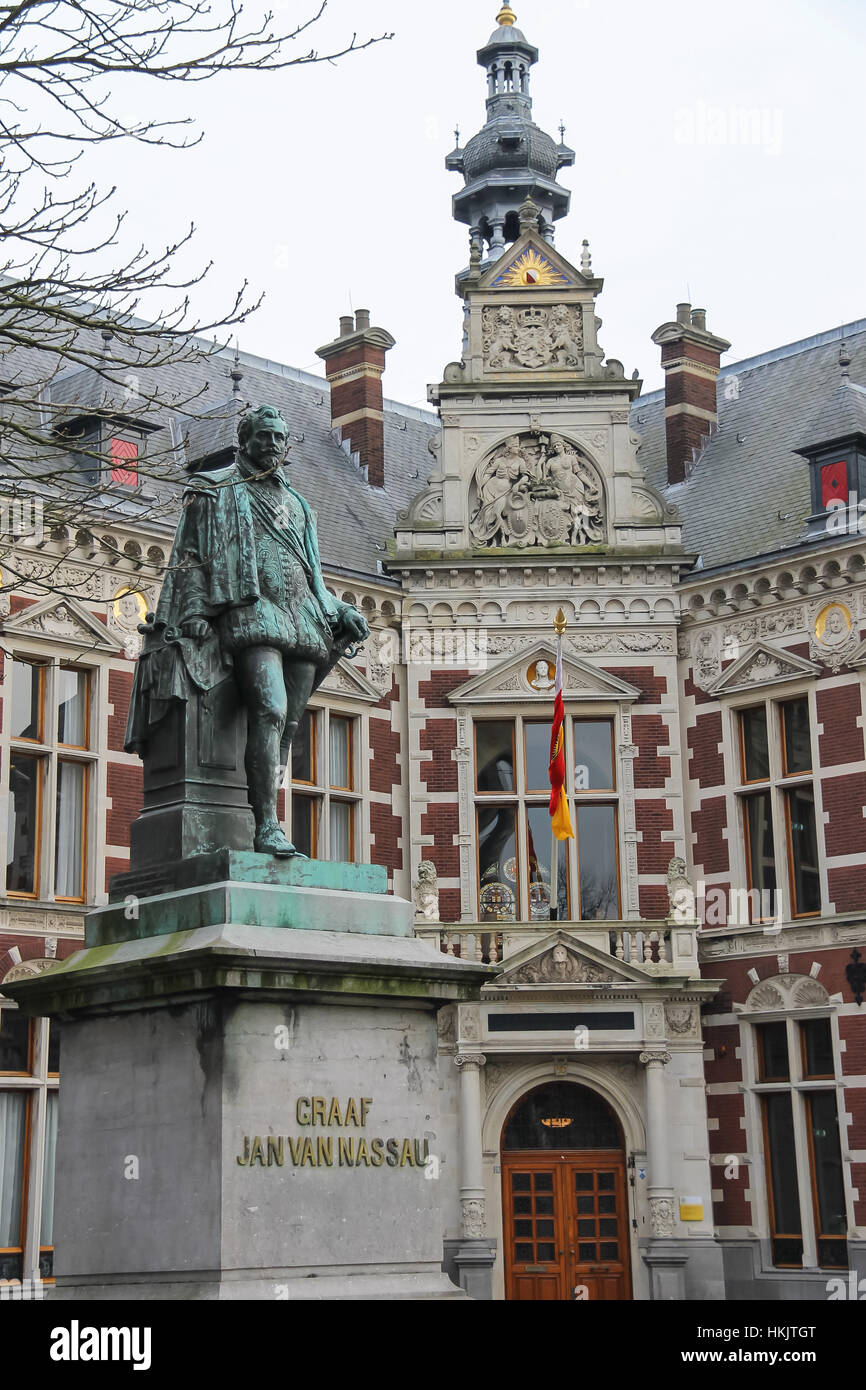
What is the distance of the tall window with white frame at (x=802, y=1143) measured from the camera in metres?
21.0

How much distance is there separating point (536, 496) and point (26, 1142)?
33.4 feet

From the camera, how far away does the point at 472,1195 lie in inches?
815

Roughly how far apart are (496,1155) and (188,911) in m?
13.6

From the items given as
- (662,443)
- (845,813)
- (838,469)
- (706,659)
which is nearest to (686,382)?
(662,443)

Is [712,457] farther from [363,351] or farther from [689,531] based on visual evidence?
[363,351]

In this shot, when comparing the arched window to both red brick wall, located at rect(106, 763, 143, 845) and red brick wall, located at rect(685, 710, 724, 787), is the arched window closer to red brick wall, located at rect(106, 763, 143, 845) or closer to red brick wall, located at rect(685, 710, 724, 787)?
red brick wall, located at rect(685, 710, 724, 787)

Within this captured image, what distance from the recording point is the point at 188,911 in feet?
27.5

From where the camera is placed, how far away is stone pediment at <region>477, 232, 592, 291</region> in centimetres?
2419

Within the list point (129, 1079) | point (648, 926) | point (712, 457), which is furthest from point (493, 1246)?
point (129, 1079)

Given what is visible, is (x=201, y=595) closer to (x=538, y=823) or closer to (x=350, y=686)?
(x=350, y=686)

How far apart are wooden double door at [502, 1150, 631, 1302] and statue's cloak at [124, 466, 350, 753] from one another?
1341 centimetres

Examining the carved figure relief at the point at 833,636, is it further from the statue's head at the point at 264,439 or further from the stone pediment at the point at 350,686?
the statue's head at the point at 264,439

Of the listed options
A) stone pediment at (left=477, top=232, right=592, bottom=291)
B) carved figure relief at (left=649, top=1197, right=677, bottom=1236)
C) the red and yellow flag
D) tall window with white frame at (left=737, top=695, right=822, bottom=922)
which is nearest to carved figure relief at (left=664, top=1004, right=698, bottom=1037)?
tall window with white frame at (left=737, top=695, right=822, bottom=922)

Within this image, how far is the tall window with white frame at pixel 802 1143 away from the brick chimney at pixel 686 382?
338 inches
